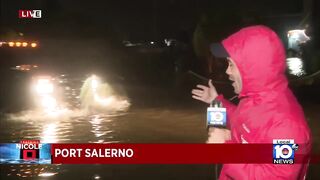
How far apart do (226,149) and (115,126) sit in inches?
321

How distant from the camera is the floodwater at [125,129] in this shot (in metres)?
7.98

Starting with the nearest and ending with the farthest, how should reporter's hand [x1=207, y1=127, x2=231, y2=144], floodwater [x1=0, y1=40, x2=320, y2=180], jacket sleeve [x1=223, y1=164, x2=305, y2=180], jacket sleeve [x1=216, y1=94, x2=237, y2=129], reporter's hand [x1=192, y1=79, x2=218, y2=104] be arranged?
1. jacket sleeve [x1=223, y1=164, x2=305, y2=180]
2. reporter's hand [x1=207, y1=127, x2=231, y2=144]
3. jacket sleeve [x1=216, y1=94, x2=237, y2=129]
4. reporter's hand [x1=192, y1=79, x2=218, y2=104]
5. floodwater [x1=0, y1=40, x2=320, y2=180]

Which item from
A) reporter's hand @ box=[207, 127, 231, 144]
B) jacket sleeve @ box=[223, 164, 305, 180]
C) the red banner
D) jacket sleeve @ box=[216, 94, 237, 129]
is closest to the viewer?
jacket sleeve @ box=[223, 164, 305, 180]

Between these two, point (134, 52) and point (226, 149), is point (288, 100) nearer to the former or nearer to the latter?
point (226, 149)

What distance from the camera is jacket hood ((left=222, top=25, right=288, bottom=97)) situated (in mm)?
2412

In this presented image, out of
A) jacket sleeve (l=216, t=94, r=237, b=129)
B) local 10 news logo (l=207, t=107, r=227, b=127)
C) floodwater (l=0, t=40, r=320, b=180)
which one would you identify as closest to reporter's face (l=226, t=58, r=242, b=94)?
jacket sleeve (l=216, t=94, r=237, b=129)

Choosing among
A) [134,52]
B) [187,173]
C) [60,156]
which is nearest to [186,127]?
[187,173]

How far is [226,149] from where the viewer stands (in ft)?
14.1

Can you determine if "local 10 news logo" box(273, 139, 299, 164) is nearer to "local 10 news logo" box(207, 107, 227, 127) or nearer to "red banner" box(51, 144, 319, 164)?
"local 10 news logo" box(207, 107, 227, 127)

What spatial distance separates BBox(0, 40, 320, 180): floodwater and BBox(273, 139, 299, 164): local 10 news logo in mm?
4970

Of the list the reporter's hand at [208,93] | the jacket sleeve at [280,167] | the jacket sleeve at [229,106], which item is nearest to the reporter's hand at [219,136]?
the jacket sleeve at [229,106]

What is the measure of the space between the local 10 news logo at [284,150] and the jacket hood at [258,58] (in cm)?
25

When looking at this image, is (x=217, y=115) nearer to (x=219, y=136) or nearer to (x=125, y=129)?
(x=219, y=136)

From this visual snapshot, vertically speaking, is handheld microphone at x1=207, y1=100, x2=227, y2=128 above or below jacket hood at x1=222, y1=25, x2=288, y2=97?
below
